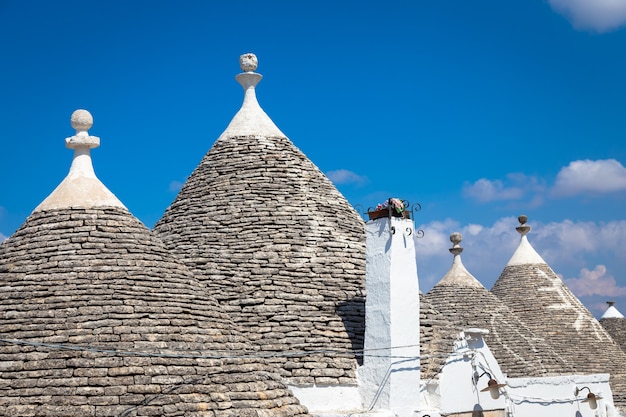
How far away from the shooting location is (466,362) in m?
15.2

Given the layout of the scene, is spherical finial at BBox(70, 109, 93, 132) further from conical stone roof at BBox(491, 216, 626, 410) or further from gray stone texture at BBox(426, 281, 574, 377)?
conical stone roof at BBox(491, 216, 626, 410)

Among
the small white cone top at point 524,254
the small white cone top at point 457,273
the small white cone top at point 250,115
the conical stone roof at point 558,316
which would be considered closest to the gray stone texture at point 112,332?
the small white cone top at point 250,115

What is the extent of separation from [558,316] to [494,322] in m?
3.90

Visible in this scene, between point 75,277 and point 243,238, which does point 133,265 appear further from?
point 243,238

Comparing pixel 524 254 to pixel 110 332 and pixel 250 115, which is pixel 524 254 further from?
pixel 110 332

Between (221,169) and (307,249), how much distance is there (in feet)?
9.36

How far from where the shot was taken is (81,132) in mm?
13172

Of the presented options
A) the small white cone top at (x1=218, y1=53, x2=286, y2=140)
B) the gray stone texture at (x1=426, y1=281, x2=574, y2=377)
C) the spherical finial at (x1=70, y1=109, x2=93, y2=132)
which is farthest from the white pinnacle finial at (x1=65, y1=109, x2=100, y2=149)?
the gray stone texture at (x1=426, y1=281, x2=574, y2=377)

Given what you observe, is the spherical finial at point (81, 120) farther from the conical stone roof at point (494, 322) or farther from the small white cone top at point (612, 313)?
the small white cone top at point (612, 313)

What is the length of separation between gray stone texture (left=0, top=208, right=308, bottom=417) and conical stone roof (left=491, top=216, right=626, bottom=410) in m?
12.6

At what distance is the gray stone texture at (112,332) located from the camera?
9727mm

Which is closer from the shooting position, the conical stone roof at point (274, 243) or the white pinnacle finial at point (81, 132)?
the white pinnacle finial at point (81, 132)

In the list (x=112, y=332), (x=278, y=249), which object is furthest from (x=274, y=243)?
(x=112, y=332)

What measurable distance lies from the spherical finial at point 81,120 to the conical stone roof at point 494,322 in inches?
369
